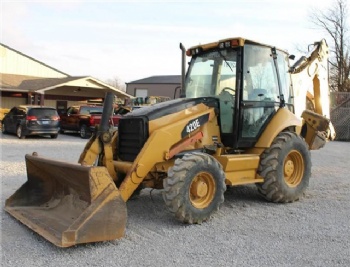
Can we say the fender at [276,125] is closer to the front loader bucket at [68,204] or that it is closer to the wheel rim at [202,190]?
the wheel rim at [202,190]

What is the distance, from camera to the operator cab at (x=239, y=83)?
22.5ft

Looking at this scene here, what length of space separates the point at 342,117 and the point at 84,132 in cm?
1395

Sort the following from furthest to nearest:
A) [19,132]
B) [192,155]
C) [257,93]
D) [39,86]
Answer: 1. [39,86]
2. [19,132]
3. [257,93]
4. [192,155]

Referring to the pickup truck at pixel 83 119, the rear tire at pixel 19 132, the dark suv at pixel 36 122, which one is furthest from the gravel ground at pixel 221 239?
the pickup truck at pixel 83 119

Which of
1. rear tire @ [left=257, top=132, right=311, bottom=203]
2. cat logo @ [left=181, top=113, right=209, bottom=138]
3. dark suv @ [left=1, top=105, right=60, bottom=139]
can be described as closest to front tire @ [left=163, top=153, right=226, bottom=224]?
cat logo @ [left=181, top=113, right=209, bottom=138]

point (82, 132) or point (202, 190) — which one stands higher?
point (82, 132)

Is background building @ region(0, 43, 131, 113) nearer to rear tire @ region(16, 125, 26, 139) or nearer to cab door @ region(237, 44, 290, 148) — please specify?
rear tire @ region(16, 125, 26, 139)

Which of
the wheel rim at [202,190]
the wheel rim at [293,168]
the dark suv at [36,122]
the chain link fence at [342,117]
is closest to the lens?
the wheel rim at [202,190]

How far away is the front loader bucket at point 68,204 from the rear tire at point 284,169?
2869 mm

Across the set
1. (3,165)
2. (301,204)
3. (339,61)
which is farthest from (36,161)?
(339,61)

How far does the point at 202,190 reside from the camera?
5.95 metres

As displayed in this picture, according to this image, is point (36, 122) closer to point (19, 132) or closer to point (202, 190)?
point (19, 132)

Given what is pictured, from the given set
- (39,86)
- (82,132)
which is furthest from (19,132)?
(39,86)

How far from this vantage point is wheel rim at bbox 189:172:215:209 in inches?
232
